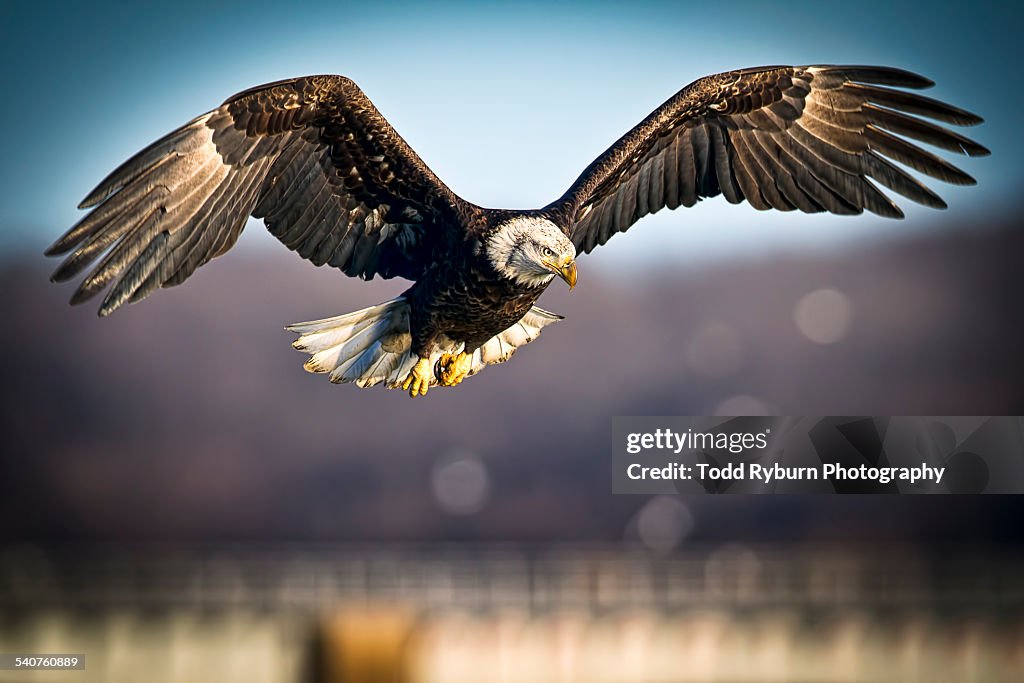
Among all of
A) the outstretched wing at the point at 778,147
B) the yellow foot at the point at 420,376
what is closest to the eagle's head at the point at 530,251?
the outstretched wing at the point at 778,147

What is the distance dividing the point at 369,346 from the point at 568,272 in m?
1.32

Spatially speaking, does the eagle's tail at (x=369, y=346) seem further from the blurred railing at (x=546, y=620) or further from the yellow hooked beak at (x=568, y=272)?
the blurred railing at (x=546, y=620)

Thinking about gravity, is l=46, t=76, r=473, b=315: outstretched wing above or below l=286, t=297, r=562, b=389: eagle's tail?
above

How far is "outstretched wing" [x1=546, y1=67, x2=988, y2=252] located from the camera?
647cm

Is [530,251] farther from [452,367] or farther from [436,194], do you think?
[452,367]

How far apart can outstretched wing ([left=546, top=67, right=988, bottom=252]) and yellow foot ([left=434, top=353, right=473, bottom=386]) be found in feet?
2.82

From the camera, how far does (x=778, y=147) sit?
22.7 ft

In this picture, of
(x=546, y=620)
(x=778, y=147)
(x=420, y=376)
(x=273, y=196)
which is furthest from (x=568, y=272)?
(x=546, y=620)

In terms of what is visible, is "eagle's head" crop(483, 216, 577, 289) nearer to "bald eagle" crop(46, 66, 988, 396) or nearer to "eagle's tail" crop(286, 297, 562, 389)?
"bald eagle" crop(46, 66, 988, 396)

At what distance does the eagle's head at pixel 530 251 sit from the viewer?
5.60 meters

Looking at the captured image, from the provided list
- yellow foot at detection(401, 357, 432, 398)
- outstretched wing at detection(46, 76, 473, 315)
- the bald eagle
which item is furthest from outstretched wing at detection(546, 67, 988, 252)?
yellow foot at detection(401, 357, 432, 398)

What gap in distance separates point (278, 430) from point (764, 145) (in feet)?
107

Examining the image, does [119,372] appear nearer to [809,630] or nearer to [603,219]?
[809,630]

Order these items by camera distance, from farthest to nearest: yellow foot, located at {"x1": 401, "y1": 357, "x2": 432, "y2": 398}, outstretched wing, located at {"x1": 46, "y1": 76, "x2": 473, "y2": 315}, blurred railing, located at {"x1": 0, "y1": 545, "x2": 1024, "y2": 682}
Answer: blurred railing, located at {"x1": 0, "y1": 545, "x2": 1024, "y2": 682}
yellow foot, located at {"x1": 401, "y1": 357, "x2": 432, "y2": 398}
outstretched wing, located at {"x1": 46, "y1": 76, "x2": 473, "y2": 315}
